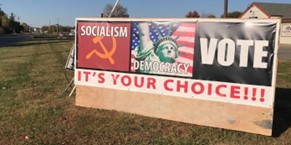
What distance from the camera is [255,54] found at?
5391 millimetres

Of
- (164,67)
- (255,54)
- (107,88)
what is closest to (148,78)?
(164,67)

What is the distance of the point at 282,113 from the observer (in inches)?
263

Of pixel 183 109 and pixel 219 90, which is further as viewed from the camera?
pixel 183 109

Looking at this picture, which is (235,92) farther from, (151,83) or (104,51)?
(104,51)

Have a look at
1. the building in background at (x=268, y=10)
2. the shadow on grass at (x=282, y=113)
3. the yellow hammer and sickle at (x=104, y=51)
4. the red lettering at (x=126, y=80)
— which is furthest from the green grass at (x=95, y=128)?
the building in background at (x=268, y=10)

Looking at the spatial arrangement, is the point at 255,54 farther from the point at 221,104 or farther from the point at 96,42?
the point at 96,42

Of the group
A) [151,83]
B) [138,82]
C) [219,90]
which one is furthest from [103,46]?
[219,90]

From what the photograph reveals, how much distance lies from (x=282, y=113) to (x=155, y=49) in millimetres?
2491

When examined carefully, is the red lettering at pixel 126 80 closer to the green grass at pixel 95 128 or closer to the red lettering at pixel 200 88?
the green grass at pixel 95 128

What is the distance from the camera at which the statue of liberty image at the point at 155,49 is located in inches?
237

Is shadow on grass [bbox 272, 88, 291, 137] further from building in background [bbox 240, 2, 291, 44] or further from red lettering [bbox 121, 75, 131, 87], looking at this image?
building in background [bbox 240, 2, 291, 44]

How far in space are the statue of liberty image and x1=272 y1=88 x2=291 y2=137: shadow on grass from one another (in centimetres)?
182

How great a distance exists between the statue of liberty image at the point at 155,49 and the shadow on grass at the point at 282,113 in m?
1.82

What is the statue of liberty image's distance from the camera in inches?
237
